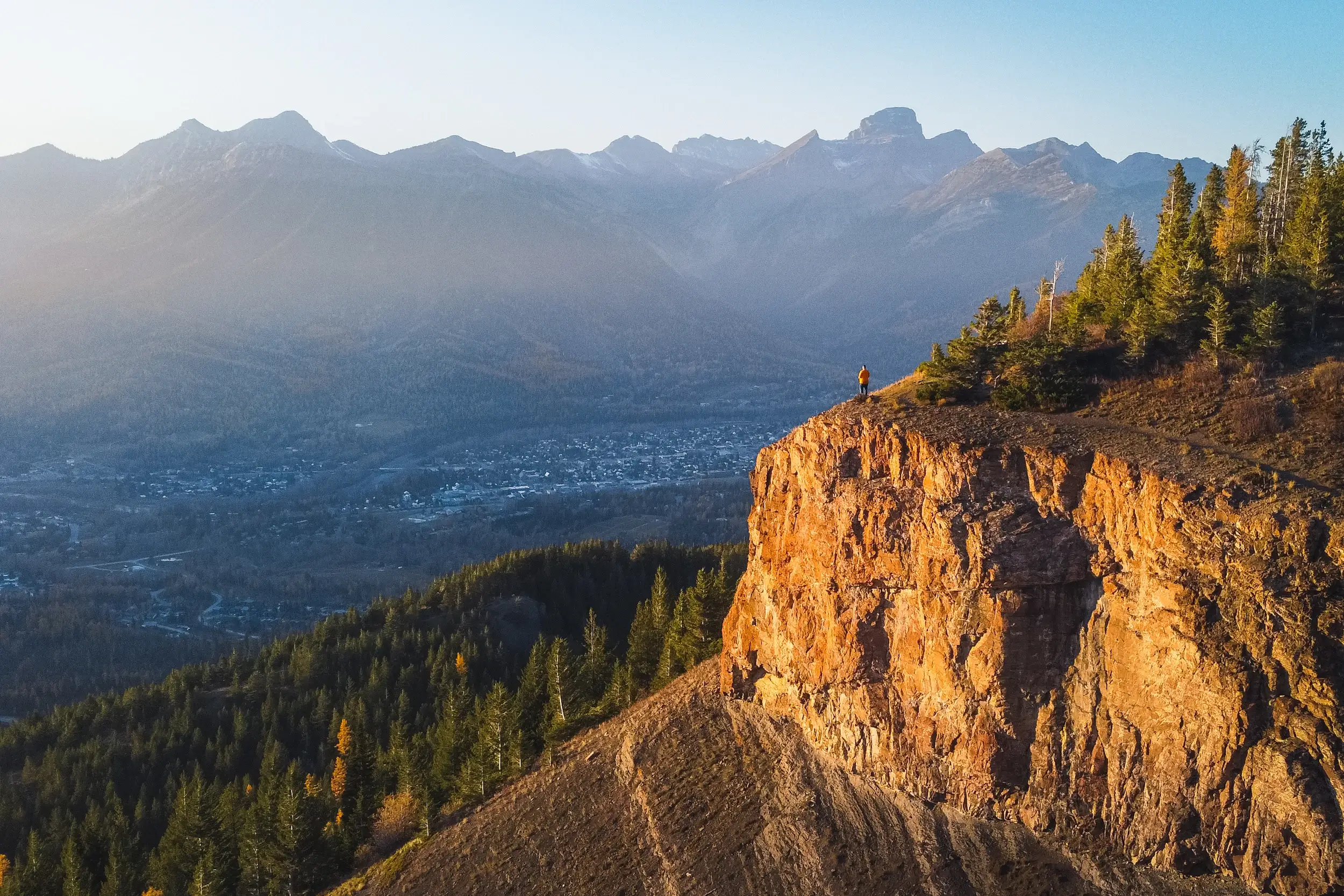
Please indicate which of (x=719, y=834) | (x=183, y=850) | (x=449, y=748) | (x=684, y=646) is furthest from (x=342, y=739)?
(x=719, y=834)

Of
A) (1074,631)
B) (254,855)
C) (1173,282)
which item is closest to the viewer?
(1074,631)

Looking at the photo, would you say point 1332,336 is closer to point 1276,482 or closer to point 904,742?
point 1276,482

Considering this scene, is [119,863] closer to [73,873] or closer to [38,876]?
[73,873]

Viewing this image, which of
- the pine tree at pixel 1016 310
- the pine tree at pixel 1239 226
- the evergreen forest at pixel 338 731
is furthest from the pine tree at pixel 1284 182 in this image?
the evergreen forest at pixel 338 731

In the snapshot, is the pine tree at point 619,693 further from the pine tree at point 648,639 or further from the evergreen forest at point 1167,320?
the evergreen forest at point 1167,320

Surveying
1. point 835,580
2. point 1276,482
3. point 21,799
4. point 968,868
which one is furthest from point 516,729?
point 21,799
